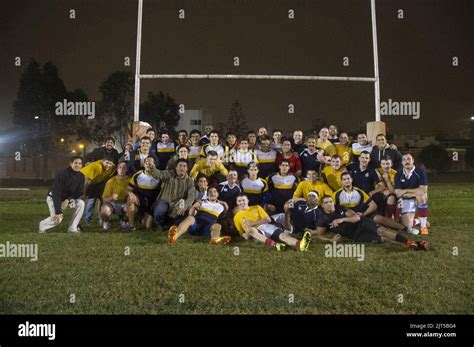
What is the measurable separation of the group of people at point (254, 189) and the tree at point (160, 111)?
29.4 m

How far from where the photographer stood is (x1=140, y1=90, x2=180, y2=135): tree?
1468 inches

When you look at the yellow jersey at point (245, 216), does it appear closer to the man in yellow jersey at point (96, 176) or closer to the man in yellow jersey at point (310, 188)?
the man in yellow jersey at point (310, 188)

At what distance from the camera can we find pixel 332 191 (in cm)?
728

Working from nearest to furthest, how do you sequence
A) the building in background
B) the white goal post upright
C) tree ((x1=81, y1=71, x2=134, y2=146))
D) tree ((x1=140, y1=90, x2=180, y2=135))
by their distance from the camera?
the white goal post upright → tree ((x1=81, y1=71, x2=134, y2=146)) → tree ((x1=140, y1=90, x2=180, y2=135)) → the building in background

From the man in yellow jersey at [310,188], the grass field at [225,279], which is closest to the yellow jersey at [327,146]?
the man in yellow jersey at [310,188]

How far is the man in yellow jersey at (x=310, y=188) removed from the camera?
6.99 metres

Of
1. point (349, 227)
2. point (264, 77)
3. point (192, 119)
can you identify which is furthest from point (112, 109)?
point (349, 227)

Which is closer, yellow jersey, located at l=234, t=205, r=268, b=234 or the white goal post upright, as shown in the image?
yellow jersey, located at l=234, t=205, r=268, b=234

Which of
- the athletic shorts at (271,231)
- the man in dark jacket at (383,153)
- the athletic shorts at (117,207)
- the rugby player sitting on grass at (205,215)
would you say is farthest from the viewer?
the man in dark jacket at (383,153)

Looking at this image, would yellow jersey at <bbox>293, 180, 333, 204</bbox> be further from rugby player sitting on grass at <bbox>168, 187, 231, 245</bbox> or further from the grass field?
rugby player sitting on grass at <bbox>168, 187, 231, 245</bbox>

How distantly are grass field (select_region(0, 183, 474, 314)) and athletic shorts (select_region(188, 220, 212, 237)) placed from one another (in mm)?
196

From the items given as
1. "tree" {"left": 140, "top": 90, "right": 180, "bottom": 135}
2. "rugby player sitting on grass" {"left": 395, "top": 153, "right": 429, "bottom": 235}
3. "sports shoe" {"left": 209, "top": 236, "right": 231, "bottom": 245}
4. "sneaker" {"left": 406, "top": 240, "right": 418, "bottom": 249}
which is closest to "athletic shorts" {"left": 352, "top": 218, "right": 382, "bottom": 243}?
"sneaker" {"left": 406, "top": 240, "right": 418, "bottom": 249}

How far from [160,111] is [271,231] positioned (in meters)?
32.9

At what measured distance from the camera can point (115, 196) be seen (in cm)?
757
